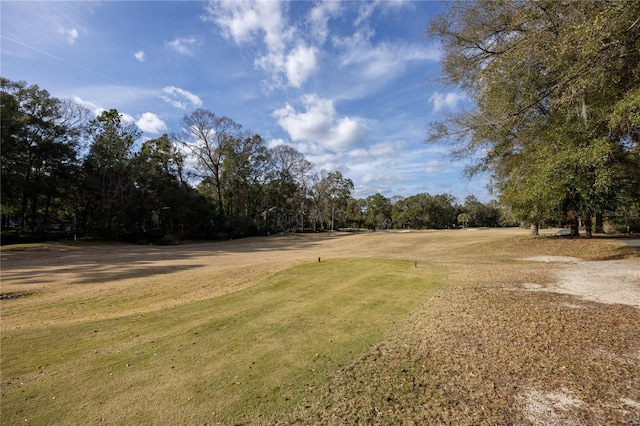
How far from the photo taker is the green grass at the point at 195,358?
288cm

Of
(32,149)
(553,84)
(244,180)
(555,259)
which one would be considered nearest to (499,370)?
(553,84)

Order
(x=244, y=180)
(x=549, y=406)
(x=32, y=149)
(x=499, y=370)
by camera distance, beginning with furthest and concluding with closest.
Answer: (x=244, y=180) < (x=32, y=149) < (x=499, y=370) < (x=549, y=406)

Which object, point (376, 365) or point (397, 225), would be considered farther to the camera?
point (397, 225)

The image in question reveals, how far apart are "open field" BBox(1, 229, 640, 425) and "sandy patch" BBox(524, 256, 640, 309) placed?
0.07 m

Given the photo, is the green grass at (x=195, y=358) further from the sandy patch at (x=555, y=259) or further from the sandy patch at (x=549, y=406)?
the sandy patch at (x=555, y=259)

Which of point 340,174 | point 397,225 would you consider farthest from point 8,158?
point 397,225

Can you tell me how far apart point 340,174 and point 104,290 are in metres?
54.5

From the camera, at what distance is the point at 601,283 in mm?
8039

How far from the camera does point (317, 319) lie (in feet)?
17.8

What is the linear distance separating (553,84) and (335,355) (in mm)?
9671

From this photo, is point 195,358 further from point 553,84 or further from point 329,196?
point 329,196

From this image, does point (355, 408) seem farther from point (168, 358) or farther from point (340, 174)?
point (340, 174)

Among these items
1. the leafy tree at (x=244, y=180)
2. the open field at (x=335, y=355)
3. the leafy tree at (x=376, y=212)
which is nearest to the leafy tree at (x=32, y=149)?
the leafy tree at (x=244, y=180)

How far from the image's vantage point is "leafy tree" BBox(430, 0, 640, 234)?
19.5 ft
